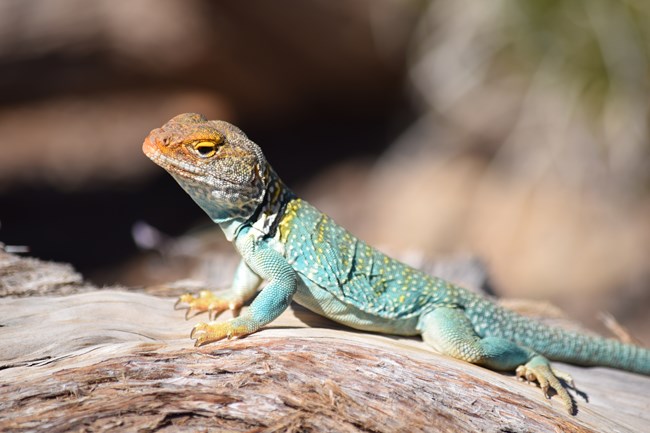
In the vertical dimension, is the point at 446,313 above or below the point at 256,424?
above

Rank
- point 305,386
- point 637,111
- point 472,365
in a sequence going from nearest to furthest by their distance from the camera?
1. point 305,386
2. point 472,365
3. point 637,111

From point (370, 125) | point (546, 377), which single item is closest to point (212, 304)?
point (546, 377)

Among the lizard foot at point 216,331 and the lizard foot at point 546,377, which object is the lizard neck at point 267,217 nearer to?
the lizard foot at point 216,331

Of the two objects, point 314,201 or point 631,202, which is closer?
point 631,202

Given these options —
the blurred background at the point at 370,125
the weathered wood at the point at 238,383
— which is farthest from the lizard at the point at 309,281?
the blurred background at the point at 370,125

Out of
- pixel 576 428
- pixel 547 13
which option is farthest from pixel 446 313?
pixel 547 13

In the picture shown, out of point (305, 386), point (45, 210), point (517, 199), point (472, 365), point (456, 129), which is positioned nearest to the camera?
point (305, 386)

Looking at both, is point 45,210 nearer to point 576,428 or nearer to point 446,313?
point 446,313

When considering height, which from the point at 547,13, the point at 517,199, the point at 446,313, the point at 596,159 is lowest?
the point at 446,313
